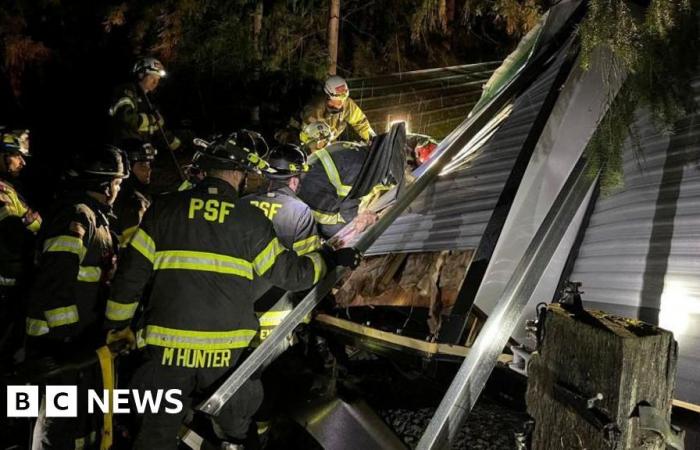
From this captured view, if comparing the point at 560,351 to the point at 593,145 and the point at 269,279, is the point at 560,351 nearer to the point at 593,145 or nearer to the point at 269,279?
the point at 593,145

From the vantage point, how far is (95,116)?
39.4 ft

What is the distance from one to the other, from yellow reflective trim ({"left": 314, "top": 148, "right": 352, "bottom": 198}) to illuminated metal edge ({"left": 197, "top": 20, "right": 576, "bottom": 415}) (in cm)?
114

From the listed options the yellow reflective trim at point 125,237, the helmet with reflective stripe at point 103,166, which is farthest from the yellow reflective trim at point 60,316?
the yellow reflective trim at point 125,237

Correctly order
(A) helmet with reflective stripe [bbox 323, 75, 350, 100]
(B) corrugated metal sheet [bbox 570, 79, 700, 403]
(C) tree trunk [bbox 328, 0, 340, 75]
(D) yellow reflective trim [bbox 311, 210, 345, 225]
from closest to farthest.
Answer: (B) corrugated metal sheet [bbox 570, 79, 700, 403], (D) yellow reflective trim [bbox 311, 210, 345, 225], (A) helmet with reflective stripe [bbox 323, 75, 350, 100], (C) tree trunk [bbox 328, 0, 340, 75]

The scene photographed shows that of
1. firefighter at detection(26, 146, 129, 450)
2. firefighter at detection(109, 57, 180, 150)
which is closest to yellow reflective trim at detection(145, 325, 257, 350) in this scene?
firefighter at detection(26, 146, 129, 450)

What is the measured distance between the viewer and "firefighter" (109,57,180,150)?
6.81 metres

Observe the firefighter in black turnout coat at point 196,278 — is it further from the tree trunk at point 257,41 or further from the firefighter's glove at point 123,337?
the tree trunk at point 257,41

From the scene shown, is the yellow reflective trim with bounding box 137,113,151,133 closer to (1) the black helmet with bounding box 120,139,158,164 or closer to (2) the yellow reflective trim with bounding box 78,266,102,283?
(1) the black helmet with bounding box 120,139,158,164

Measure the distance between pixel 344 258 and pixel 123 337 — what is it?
1644 mm

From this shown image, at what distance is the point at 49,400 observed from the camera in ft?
11.7

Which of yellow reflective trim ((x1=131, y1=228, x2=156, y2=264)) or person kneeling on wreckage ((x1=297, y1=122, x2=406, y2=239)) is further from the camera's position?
person kneeling on wreckage ((x1=297, y1=122, x2=406, y2=239))

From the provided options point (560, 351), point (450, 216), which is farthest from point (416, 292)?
point (560, 351)

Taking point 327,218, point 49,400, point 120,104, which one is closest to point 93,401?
point 49,400

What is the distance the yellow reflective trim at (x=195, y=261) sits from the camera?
311 centimetres
